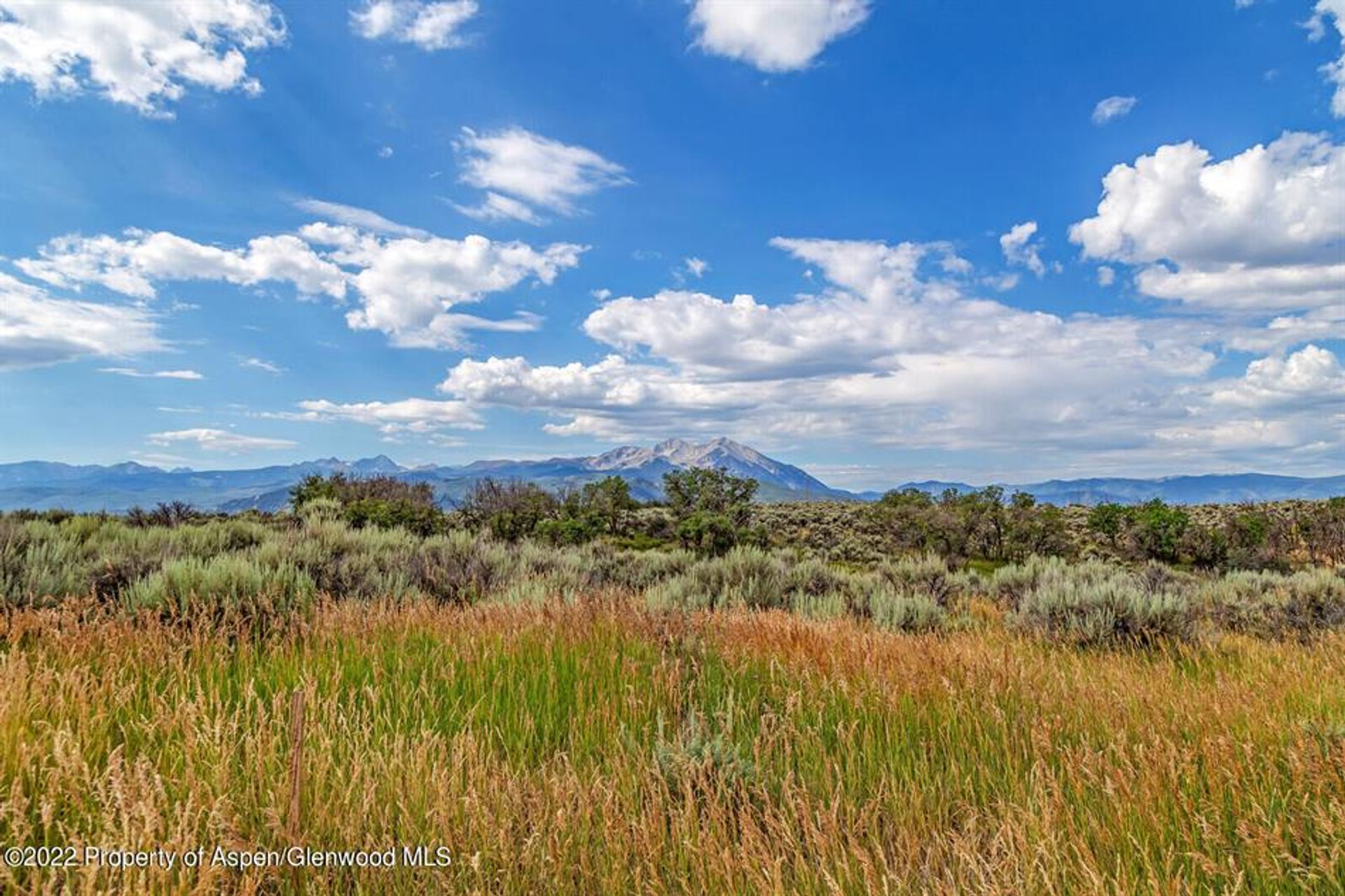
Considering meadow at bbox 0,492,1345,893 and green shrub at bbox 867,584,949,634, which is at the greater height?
meadow at bbox 0,492,1345,893

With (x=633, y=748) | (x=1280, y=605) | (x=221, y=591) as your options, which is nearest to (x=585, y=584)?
(x=221, y=591)

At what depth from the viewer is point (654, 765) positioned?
3.17 m

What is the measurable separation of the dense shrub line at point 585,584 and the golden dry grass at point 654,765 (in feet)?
6.93

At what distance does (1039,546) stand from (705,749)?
26283 millimetres

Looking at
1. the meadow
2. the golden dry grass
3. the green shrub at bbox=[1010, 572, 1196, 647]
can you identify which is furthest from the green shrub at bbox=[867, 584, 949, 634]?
the golden dry grass

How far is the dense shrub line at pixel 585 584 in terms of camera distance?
7059mm

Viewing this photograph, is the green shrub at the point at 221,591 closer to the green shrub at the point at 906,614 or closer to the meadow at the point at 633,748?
the meadow at the point at 633,748

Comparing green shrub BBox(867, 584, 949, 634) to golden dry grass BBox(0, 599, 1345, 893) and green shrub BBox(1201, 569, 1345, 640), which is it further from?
green shrub BBox(1201, 569, 1345, 640)

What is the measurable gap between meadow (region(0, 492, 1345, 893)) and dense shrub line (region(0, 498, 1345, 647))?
0.54 feet

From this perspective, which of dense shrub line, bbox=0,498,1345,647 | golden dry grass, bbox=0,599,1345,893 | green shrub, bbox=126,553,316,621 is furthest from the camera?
dense shrub line, bbox=0,498,1345,647

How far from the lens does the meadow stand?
2469 millimetres

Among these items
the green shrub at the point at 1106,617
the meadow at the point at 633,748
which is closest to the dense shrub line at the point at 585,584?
the green shrub at the point at 1106,617

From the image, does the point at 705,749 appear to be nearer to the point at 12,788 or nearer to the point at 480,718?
the point at 480,718

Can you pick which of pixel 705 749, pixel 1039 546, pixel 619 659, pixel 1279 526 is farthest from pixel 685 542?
pixel 1279 526
